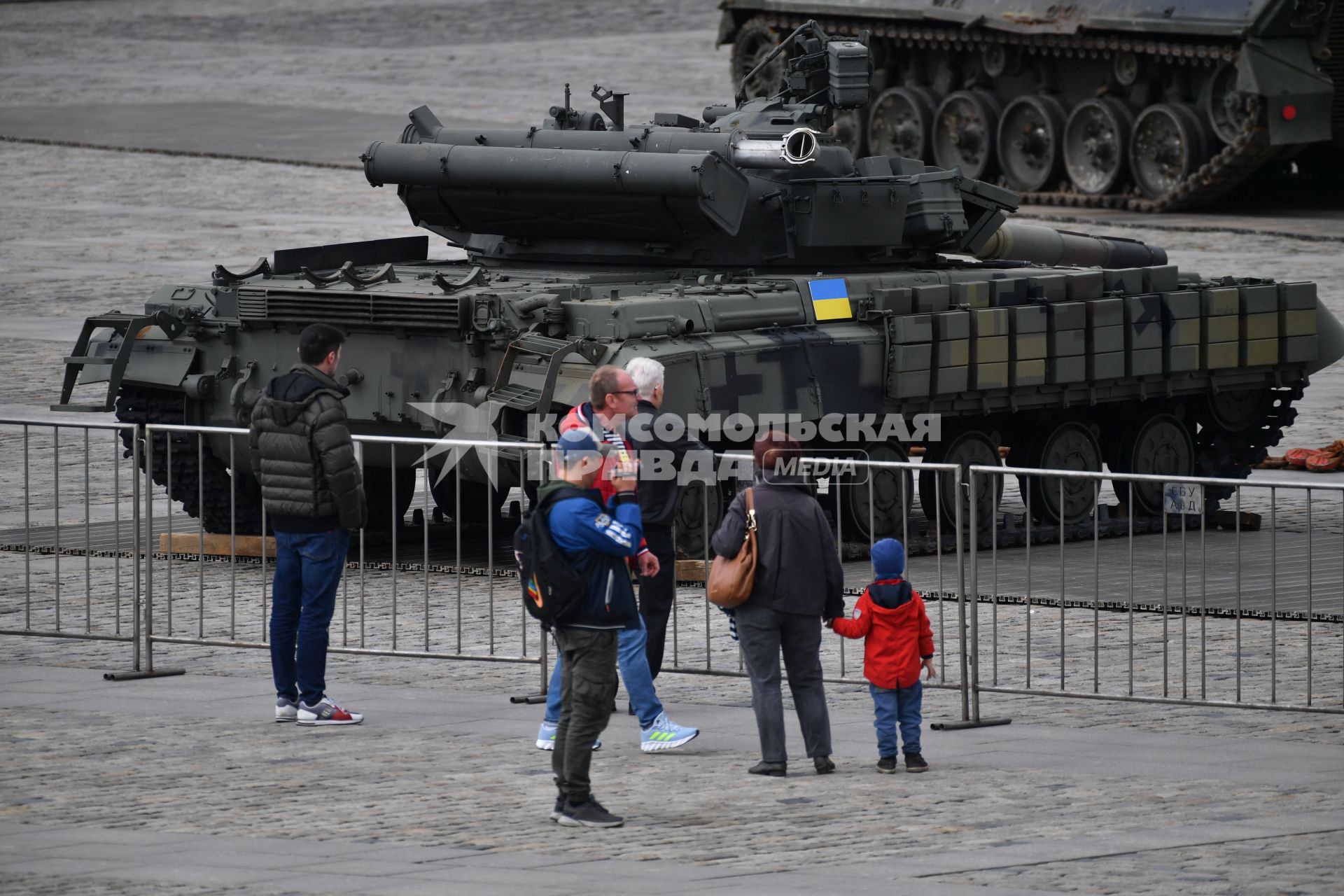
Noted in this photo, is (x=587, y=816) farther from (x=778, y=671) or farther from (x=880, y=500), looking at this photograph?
(x=880, y=500)

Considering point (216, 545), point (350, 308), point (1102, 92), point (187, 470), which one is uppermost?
point (1102, 92)

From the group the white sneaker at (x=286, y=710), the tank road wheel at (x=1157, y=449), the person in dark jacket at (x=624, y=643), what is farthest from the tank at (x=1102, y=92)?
the person in dark jacket at (x=624, y=643)

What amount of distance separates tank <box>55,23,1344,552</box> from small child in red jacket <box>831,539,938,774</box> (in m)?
4.75

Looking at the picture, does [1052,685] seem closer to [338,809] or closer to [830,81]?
[338,809]

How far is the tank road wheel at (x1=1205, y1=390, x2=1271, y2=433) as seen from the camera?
18.5m

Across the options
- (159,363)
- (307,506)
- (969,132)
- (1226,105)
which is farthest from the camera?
(969,132)

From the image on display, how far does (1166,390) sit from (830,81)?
119 inches

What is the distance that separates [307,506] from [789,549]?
85.0 inches

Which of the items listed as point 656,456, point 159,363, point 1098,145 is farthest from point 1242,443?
point 1098,145

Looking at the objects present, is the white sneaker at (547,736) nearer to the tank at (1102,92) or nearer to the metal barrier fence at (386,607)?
the metal barrier fence at (386,607)

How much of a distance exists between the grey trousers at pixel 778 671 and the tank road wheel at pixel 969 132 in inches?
997

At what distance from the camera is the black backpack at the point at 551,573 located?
9.31 metres

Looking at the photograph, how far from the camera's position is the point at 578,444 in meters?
9.35

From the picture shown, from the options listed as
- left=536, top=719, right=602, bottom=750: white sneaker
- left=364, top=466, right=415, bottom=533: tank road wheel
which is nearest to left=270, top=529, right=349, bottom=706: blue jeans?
left=536, top=719, right=602, bottom=750: white sneaker
